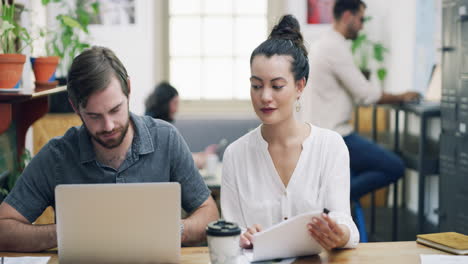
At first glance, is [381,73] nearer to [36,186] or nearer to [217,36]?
[217,36]

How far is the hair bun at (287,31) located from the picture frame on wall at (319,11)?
3.65 metres

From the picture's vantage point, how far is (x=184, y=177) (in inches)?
83.6

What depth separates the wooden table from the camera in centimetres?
169

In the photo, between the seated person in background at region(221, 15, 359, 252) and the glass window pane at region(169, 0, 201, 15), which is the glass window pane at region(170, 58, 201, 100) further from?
the seated person in background at region(221, 15, 359, 252)

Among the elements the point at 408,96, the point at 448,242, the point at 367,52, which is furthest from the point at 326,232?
the point at 367,52

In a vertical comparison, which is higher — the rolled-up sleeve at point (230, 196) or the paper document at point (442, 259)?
the rolled-up sleeve at point (230, 196)

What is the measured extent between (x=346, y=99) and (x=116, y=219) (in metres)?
2.82

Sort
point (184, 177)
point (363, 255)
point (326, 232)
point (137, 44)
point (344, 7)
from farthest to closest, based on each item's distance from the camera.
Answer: point (137, 44) → point (344, 7) → point (184, 177) → point (363, 255) → point (326, 232)

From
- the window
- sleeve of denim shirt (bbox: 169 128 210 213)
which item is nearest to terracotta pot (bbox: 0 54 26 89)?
sleeve of denim shirt (bbox: 169 128 210 213)

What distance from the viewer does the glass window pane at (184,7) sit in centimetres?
577

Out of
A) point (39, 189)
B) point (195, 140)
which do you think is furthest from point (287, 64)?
point (195, 140)

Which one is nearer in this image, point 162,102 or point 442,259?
point 442,259

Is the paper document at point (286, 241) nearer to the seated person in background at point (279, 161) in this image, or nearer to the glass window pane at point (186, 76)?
the seated person in background at point (279, 161)

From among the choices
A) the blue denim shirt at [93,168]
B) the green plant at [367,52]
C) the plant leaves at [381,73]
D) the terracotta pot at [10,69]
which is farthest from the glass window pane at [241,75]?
the blue denim shirt at [93,168]
